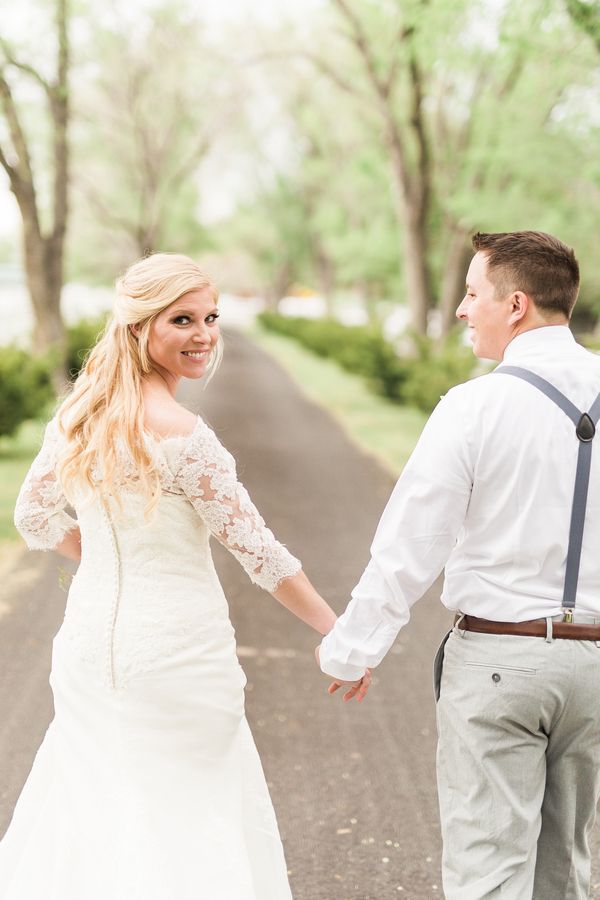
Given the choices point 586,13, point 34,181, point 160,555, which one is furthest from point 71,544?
point 34,181

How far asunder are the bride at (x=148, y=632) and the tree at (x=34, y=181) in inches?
518

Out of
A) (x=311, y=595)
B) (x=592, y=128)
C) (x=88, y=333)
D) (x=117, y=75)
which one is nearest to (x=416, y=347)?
(x=592, y=128)

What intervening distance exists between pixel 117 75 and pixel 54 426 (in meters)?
27.0

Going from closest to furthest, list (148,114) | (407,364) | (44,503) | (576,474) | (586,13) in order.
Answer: (576,474)
(44,503)
(586,13)
(407,364)
(148,114)

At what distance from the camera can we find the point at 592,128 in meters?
12.7

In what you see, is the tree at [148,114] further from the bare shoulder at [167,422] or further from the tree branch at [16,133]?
the bare shoulder at [167,422]

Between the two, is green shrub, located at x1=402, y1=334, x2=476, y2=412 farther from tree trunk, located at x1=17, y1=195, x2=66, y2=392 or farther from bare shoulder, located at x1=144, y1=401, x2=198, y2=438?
bare shoulder, located at x1=144, y1=401, x2=198, y2=438

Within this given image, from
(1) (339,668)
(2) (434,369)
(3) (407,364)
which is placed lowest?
(3) (407,364)

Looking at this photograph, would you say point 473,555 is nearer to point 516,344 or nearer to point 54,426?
point 516,344

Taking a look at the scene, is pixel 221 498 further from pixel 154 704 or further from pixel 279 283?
pixel 279 283

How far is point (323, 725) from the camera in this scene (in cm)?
541

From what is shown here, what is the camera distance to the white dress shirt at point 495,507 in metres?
2.61

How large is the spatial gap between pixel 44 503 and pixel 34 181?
15.1 metres

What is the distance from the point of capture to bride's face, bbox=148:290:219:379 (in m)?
2.90
